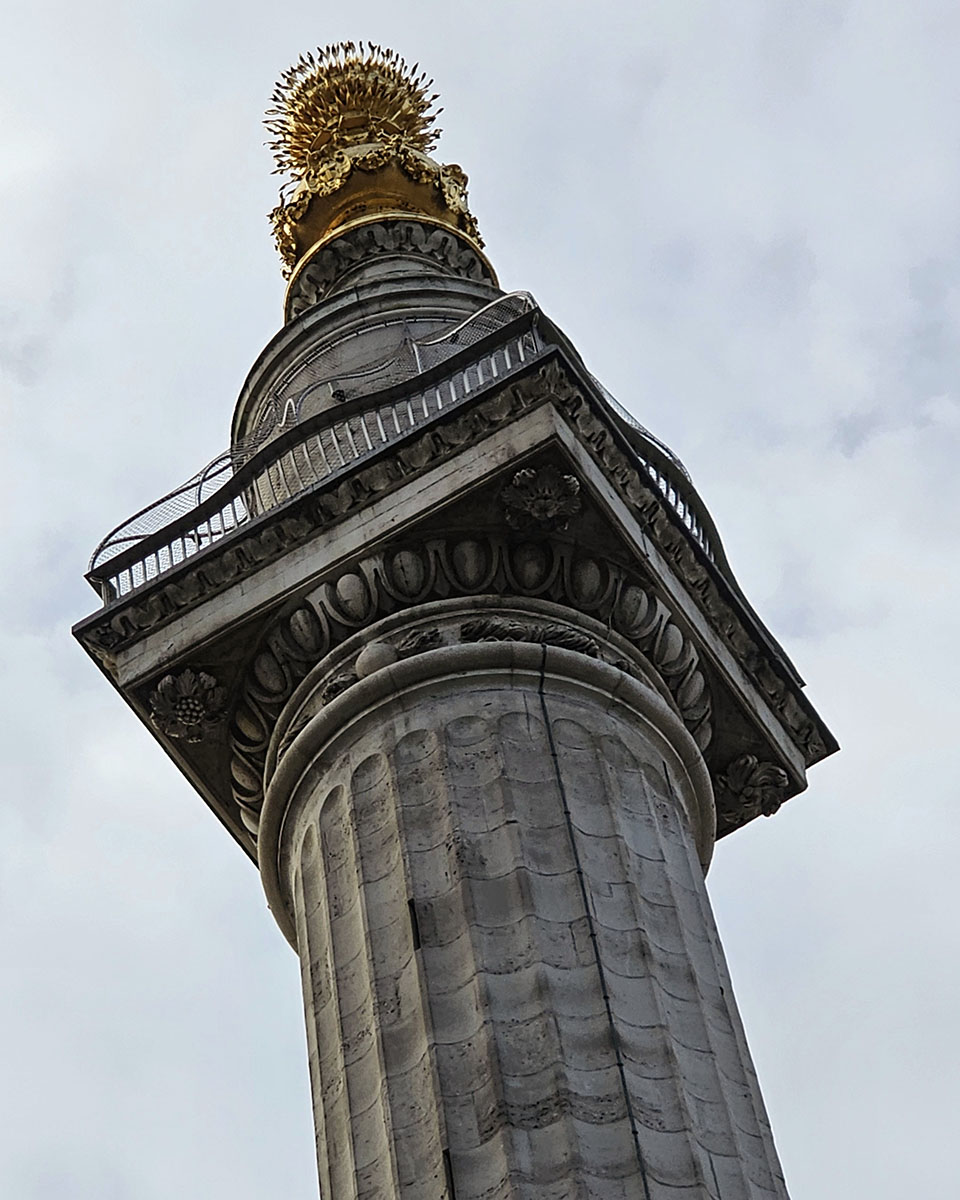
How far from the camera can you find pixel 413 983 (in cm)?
1611

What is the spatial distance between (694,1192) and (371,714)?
5.07 metres

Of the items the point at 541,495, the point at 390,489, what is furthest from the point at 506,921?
the point at 390,489

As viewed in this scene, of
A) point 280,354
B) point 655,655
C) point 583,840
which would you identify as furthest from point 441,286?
point 583,840

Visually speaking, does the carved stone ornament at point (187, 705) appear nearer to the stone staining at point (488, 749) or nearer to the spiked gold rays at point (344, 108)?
the stone staining at point (488, 749)

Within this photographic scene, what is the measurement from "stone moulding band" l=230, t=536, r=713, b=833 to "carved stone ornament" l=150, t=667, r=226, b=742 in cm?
22

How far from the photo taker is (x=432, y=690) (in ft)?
60.0

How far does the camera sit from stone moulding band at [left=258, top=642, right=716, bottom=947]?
18.3 meters

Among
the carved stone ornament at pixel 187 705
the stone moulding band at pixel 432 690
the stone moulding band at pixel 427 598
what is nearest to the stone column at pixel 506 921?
the stone moulding band at pixel 432 690

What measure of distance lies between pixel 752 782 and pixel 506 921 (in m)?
5.27

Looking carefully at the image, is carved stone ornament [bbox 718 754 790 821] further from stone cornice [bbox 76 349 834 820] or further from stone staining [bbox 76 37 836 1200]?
stone cornice [bbox 76 349 834 820]

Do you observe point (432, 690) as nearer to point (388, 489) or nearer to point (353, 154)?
point (388, 489)

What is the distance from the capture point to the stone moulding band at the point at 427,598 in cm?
1917

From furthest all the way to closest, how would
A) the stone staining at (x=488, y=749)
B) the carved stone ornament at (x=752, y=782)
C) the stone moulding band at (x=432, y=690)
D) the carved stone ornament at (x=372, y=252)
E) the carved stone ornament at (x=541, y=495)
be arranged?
1. the carved stone ornament at (x=372, y=252)
2. the carved stone ornament at (x=752, y=782)
3. the carved stone ornament at (x=541, y=495)
4. the stone moulding band at (x=432, y=690)
5. the stone staining at (x=488, y=749)

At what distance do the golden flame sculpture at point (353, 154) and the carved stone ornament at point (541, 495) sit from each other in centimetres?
892
